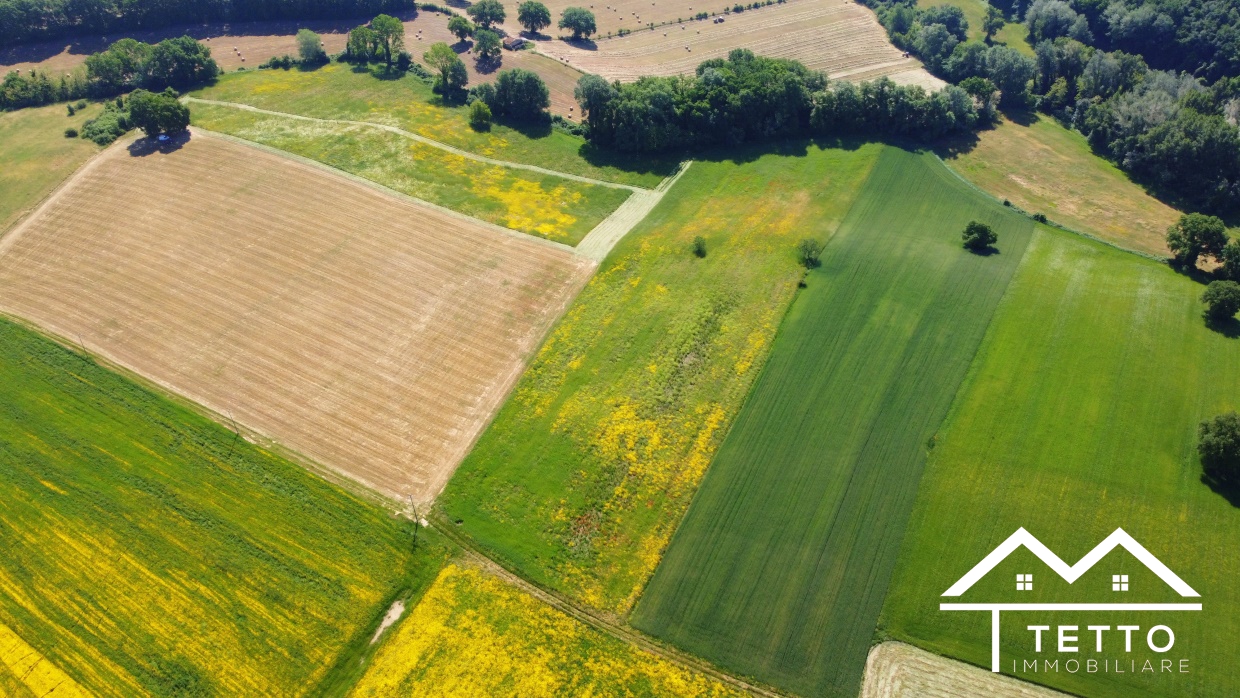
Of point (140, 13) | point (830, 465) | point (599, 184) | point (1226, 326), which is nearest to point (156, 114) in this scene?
point (140, 13)

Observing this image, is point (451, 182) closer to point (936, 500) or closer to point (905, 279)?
point (905, 279)

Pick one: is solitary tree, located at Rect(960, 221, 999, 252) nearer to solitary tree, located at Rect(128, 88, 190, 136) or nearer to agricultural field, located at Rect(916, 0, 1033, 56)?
agricultural field, located at Rect(916, 0, 1033, 56)

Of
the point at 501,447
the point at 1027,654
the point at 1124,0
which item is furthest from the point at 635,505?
the point at 1124,0

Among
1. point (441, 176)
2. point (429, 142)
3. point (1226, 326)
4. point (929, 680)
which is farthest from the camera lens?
point (429, 142)

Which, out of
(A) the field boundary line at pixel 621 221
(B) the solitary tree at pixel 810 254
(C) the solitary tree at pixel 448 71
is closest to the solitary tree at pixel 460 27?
(C) the solitary tree at pixel 448 71

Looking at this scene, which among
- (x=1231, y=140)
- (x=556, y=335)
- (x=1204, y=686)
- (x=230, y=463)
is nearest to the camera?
(x=1204, y=686)

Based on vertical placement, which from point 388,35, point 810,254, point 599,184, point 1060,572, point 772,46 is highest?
point 772,46

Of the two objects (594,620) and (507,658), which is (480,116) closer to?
(594,620)
